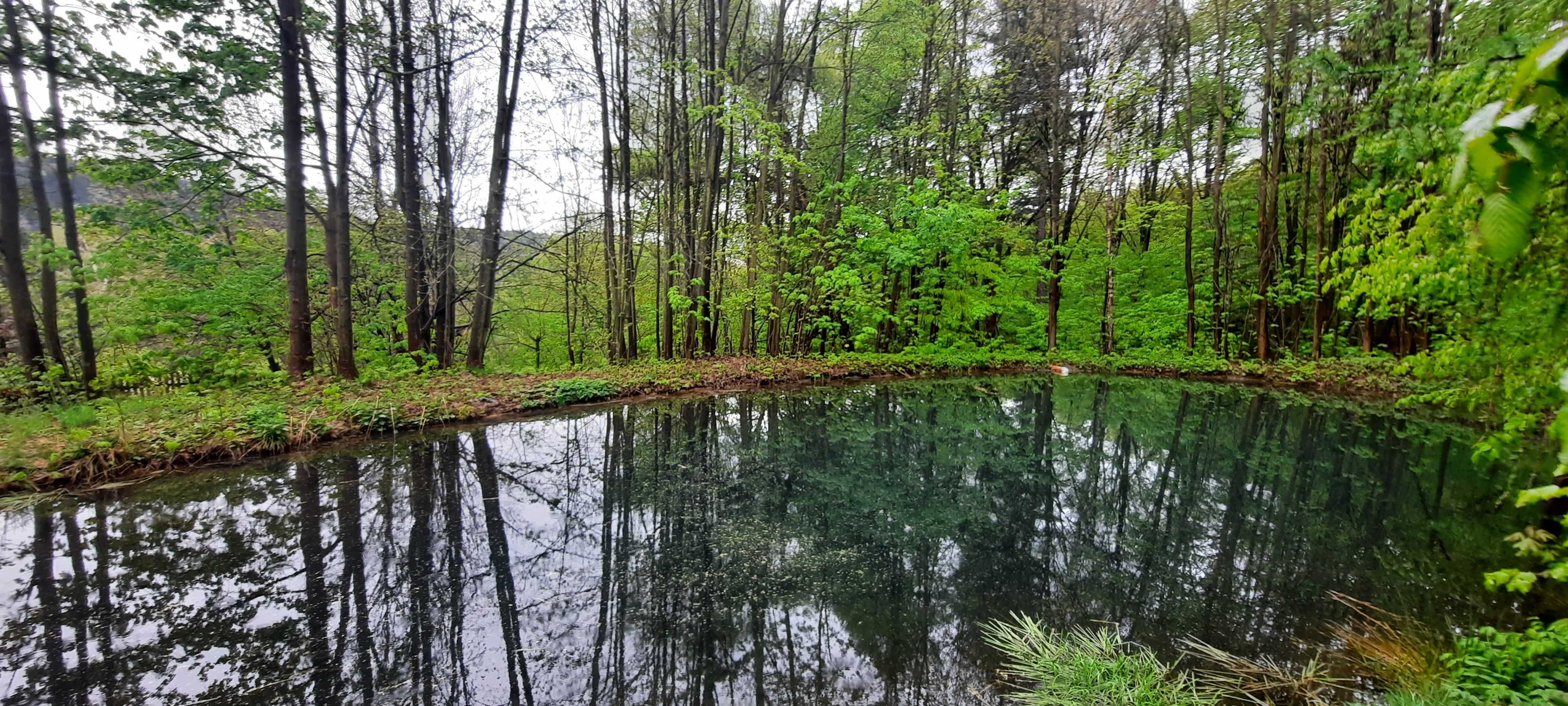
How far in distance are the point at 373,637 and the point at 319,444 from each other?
4.03m

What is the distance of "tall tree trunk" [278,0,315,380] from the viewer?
23.5ft

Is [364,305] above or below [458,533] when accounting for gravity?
above

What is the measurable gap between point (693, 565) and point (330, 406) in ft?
16.9

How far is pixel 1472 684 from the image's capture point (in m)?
2.11

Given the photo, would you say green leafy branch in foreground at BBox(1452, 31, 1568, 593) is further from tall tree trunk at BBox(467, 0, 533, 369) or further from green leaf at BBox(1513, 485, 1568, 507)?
tall tree trunk at BBox(467, 0, 533, 369)

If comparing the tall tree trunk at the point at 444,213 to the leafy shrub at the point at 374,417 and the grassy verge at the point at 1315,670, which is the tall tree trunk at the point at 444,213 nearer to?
the leafy shrub at the point at 374,417

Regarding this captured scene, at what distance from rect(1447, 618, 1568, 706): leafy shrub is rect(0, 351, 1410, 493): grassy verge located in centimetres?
803

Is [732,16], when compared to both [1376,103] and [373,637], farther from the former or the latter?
[373,637]

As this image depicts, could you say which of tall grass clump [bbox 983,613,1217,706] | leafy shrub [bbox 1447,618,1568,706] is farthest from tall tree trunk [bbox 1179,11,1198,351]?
tall grass clump [bbox 983,613,1217,706]

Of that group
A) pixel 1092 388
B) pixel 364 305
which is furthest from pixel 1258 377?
pixel 364 305

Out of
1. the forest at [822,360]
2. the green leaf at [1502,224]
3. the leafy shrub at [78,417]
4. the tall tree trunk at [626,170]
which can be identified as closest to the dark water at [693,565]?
the forest at [822,360]

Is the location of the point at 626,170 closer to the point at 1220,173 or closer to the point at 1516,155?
the point at 1516,155

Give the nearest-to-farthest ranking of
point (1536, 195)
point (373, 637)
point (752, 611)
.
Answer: point (1536, 195)
point (373, 637)
point (752, 611)

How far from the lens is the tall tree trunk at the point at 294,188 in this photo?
716 cm
